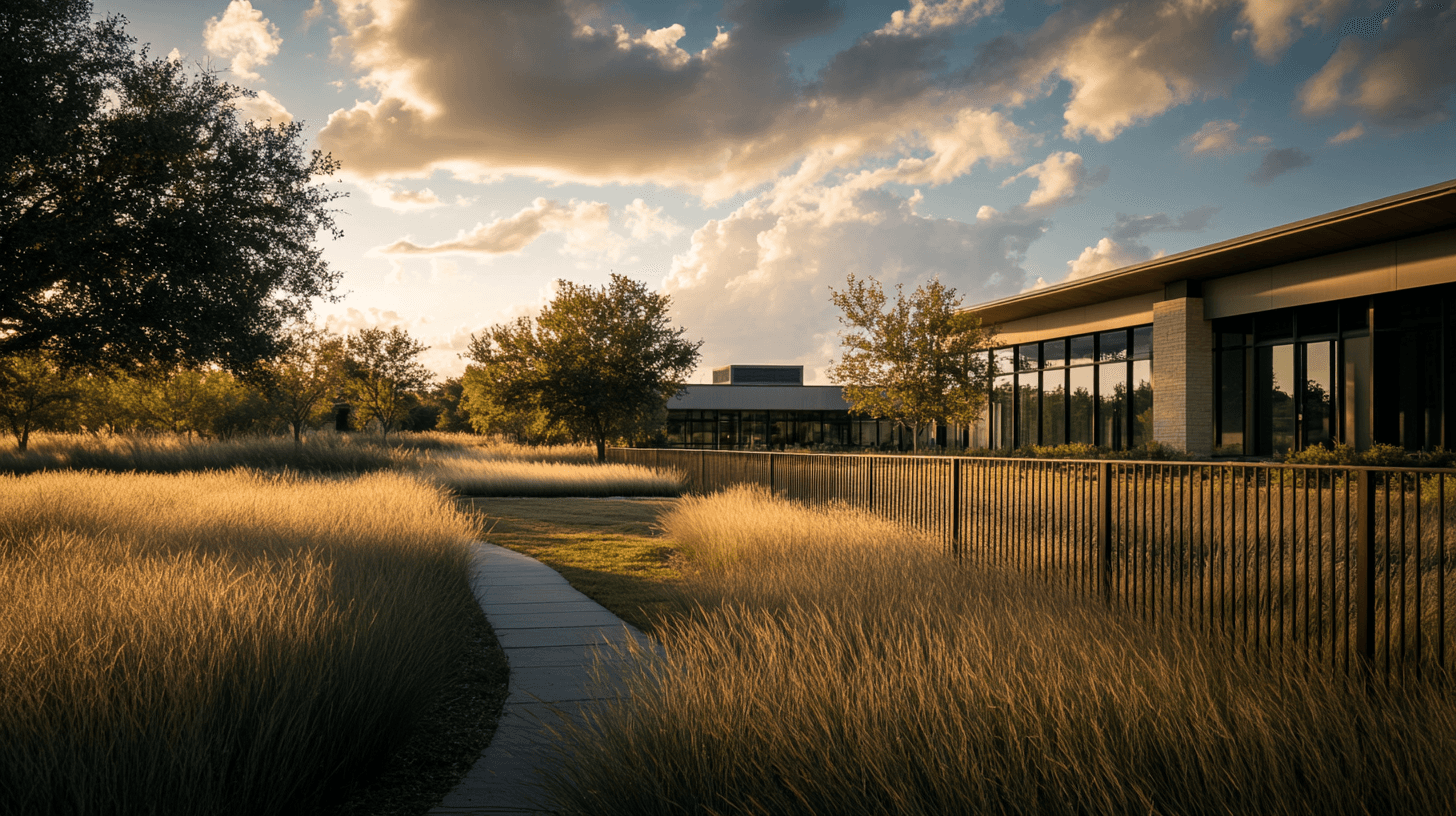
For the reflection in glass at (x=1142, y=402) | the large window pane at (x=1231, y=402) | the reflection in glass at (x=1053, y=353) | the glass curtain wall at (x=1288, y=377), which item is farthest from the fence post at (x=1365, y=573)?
the reflection in glass at (x=1053, y=353)

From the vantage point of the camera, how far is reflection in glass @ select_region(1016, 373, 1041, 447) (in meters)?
28.1

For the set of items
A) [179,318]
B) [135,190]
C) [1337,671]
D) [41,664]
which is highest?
[135,190]

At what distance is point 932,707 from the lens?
3074mm

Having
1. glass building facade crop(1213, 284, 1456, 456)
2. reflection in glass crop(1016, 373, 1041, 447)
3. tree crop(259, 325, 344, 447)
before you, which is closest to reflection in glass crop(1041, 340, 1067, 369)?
reflection in glass crop(1016, 373, 1041, 447)

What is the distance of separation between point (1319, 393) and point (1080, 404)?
299 inches

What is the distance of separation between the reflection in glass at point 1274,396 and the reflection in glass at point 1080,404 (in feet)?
17.6

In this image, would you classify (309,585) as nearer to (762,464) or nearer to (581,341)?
(762,464)

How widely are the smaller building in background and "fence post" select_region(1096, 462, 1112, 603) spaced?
150 feet

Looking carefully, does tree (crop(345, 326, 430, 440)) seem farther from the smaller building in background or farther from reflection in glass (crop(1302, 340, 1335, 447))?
reflection in glass (crop(1302, 340, 1335, 447))

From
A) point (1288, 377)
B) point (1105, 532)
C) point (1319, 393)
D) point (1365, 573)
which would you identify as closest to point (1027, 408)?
point (1288, 377)

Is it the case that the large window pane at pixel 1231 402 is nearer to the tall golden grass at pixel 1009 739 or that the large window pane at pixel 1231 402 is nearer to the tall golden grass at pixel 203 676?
the tall golden grass at pixel 1009 739

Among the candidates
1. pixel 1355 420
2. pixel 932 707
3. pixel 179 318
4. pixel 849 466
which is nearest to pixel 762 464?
pixel 849 466

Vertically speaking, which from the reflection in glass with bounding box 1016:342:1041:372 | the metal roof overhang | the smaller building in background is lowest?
the smaller building in background

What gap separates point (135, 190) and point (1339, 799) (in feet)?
51.0
